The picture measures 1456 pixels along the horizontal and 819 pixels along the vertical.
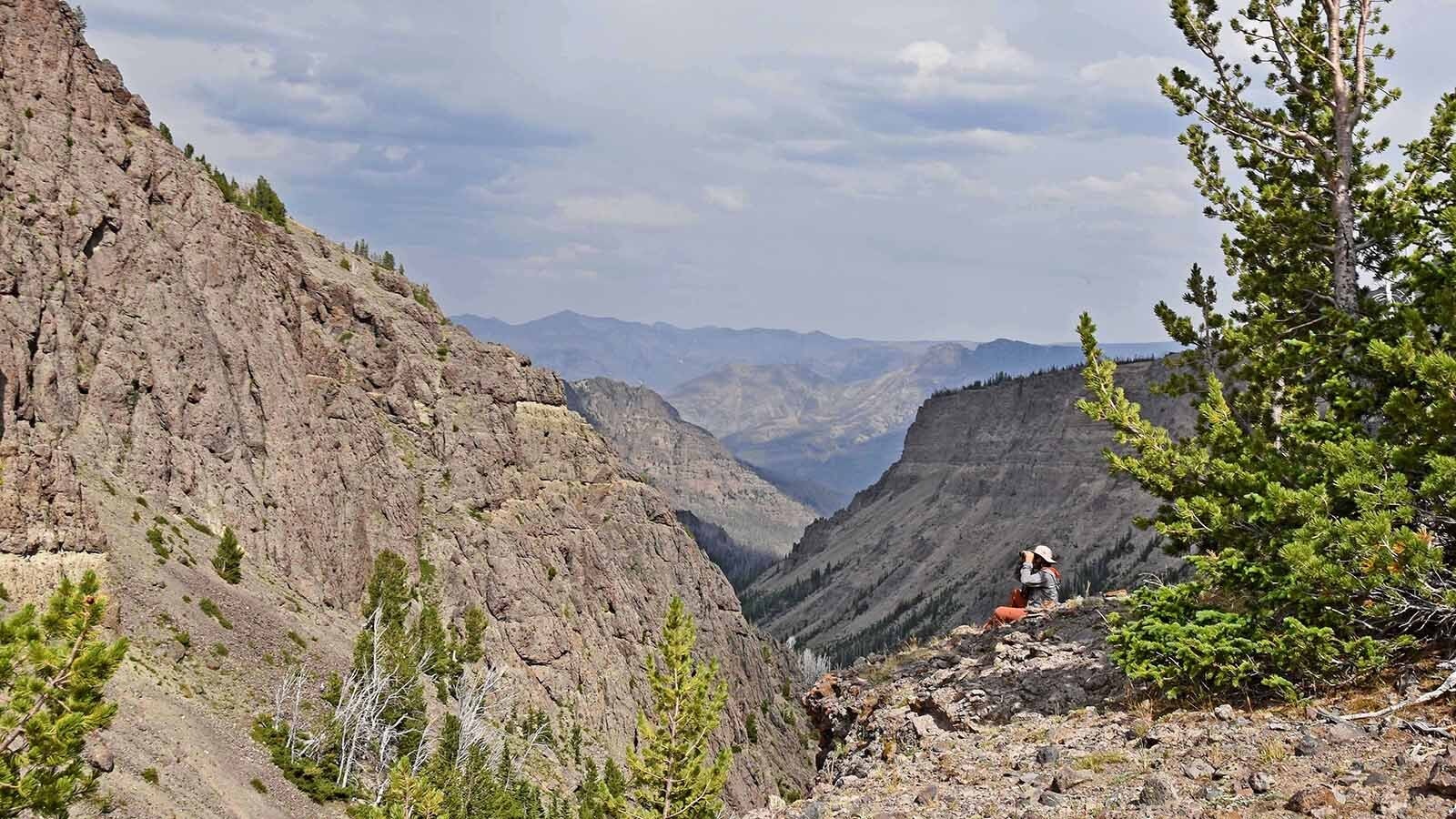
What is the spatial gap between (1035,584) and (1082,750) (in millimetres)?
12025

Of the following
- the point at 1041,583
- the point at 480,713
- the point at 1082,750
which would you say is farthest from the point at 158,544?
the point at 1082,750

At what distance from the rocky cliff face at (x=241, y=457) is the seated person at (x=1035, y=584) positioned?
1593 inches

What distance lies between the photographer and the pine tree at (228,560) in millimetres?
79750

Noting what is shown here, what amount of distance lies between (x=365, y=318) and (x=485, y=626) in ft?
138

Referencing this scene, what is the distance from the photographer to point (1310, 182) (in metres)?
22.0

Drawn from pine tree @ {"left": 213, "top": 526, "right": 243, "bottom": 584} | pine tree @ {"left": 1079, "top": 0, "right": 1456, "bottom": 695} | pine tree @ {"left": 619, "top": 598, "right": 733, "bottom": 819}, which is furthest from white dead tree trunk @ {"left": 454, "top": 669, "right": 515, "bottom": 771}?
pine tree @ {"left": 1079, "top": 0, "right": 1456, "bottom": 695}

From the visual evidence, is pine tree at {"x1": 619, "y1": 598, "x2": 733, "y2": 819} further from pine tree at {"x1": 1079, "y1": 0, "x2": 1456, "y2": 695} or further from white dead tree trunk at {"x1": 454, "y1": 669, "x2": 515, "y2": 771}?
white dead tree trunk at {"x1": 454, "y1": 669, "x2": 515, "y2": 771}

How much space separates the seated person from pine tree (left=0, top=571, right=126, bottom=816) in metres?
21.2

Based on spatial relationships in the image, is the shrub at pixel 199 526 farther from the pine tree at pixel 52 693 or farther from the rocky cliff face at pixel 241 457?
the pine tree at pixel 52 693

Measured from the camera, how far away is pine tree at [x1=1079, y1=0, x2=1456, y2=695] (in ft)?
50.1

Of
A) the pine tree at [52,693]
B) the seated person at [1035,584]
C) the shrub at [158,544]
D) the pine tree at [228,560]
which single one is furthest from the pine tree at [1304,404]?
the pine tree at [228,560]

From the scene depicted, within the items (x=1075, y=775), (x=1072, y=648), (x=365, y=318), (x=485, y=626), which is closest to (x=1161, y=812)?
(x=1075, y=775)

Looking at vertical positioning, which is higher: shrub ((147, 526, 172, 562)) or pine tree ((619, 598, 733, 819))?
shrub ((147, 526, 172, 562))

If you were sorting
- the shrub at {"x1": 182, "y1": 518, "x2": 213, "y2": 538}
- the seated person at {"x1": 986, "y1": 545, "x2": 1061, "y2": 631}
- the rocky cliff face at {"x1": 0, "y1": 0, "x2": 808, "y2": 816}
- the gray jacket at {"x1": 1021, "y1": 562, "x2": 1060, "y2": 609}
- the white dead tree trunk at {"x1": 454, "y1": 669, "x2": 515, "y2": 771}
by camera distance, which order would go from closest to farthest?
the seated person at {"x1": 986, "y1": 545, "x2": 1061, "y2": 631} < the gray jacket at {"x1": 1021, "y1": 562, "x2": 1060, "y2": 609} < the rocky cliff face at {"x1": 0, "y1": 0, "x2": 808, "y2": 816} < the white dead tree trunk at {"x1": 454, "y1": 669, "x2": 515, "y2": 771} < the shrub at {"x1": 182, "y1": 518, "x2": 213, "y2": 538}
